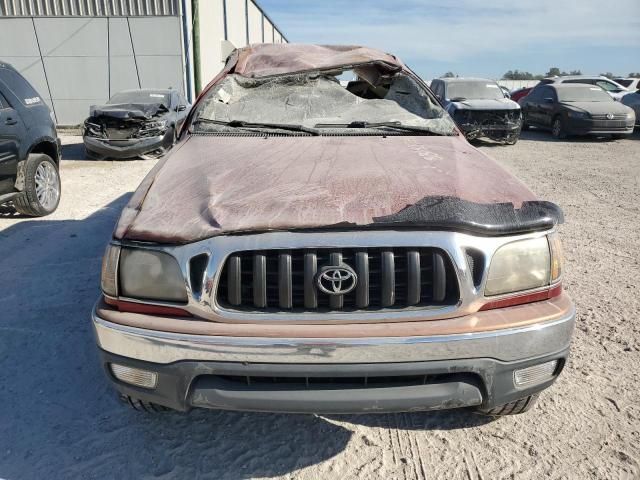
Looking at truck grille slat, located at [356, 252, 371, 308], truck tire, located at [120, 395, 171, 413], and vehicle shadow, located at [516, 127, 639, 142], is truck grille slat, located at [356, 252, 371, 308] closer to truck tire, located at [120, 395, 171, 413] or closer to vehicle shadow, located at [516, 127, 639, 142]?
truck tire, located at [120, 395, 171, 413]

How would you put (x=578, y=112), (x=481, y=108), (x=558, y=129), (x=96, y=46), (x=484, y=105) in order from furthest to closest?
(x=96, y=46), (x=558, y=129), (x=578, y=112), (x=484, y=105), (x=481, y=108)

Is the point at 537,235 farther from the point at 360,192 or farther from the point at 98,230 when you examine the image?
the point at 98,230

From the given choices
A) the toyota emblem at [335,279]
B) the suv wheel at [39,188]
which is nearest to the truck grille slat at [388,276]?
the toyota emblem at [335,279]

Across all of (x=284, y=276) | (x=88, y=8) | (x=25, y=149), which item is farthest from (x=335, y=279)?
(x=88, y=8)

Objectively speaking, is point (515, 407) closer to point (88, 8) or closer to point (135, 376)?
point (135, 376)

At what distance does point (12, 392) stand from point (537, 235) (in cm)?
276

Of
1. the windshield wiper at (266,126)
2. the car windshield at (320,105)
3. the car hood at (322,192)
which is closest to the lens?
the car hood at (322,192)

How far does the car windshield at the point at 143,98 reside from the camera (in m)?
10.9

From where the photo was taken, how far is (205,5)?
18.2m

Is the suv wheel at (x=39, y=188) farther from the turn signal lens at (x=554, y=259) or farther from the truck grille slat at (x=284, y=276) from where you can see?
the turn signal lens at (x=554, y=259)

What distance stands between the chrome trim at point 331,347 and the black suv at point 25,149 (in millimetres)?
4580

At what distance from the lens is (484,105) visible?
11.0m

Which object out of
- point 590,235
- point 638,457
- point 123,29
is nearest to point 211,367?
point 638,457

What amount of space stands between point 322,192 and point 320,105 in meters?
1.58
